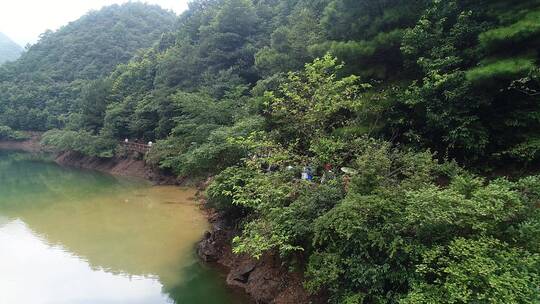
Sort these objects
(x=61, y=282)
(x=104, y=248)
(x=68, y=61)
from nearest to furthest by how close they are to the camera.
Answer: (x=61, y=282)
(x=104, y=248)
(x=68, y=61)

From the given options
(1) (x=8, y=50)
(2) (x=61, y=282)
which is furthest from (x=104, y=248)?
(1) (x=8, y=50)

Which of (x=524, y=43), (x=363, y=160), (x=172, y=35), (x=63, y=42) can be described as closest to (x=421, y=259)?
(x=363, y=160)

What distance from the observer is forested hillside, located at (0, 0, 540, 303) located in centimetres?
605

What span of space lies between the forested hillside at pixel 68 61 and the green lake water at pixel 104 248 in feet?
103

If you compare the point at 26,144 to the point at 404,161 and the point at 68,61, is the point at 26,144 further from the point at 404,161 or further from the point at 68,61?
the point at 404,161

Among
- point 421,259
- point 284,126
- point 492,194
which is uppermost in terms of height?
point 284,126

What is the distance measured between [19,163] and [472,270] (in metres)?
42.1

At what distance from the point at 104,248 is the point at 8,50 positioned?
422 feet

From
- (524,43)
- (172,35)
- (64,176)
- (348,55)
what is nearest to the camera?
(524,43)

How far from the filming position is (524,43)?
27.7 feet

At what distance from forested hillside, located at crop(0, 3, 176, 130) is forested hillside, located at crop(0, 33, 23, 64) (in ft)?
153

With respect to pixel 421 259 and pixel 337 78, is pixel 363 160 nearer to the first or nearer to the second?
pixel 421 259

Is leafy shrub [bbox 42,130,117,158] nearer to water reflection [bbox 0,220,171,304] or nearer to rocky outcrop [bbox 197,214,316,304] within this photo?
water reflection [bbox 0,220,171,304]

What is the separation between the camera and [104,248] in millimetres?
13586
